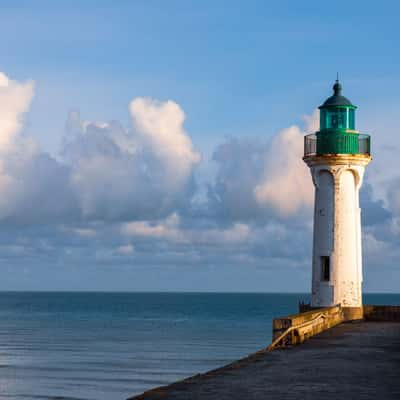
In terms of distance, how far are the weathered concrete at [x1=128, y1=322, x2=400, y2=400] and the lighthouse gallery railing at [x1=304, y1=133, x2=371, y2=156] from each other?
10.2 m

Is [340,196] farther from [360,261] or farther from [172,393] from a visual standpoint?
[172,393]

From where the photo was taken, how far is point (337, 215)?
103ft

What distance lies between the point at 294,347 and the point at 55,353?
27.1 m

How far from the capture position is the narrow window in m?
31.6

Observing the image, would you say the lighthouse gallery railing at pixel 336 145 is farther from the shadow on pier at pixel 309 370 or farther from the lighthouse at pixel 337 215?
the shadow on pier at pixel 309 370

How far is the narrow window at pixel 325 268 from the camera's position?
3161 cm

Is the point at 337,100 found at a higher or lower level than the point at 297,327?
higher

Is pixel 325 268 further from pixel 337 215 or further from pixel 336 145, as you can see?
pixel 336 145

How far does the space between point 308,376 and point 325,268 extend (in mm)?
15622

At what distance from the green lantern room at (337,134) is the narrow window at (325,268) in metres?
4.26

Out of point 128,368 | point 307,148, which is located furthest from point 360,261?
point 128,368

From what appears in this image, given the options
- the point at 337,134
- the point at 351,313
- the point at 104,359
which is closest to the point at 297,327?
the point at 351,313

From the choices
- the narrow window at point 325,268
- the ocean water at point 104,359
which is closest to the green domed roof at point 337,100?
the narrow window at point 325,268

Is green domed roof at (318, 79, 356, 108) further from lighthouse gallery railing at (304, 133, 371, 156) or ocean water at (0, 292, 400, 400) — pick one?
ocean water at (0, 292, 400, 400)
